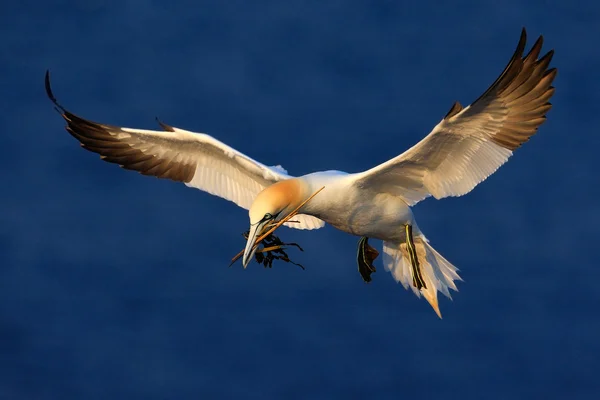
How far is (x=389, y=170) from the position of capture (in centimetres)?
1452

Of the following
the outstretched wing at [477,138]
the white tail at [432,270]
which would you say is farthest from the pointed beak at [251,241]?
the white tail at [432,270]

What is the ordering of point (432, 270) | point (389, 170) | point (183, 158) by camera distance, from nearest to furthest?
1. point (389, 170)
2. point (432, 270)
3. point (183, 158)

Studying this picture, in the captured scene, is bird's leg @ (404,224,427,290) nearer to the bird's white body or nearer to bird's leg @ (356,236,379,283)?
the bird's white body

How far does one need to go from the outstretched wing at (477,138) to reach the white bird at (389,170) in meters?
Result: 0.01

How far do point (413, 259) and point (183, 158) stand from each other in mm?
2989

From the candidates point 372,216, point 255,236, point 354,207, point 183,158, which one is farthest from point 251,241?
point 183,158

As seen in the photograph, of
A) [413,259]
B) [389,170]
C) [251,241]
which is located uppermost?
[389,170]

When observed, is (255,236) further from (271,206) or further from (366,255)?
(366,255)

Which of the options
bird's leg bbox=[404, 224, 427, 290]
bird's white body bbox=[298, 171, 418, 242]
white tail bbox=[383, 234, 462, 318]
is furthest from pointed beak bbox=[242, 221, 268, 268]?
white tail bbox=[383, 234, 462, 318]

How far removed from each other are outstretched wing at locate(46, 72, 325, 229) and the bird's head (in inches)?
43.5

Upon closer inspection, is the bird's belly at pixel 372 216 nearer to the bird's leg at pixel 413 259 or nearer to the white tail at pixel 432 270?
the bird's leg at pixel 413 259

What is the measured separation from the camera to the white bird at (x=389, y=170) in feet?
45.5

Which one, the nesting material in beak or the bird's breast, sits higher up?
the bird's breast

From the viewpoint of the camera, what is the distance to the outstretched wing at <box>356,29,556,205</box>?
13812 mm
